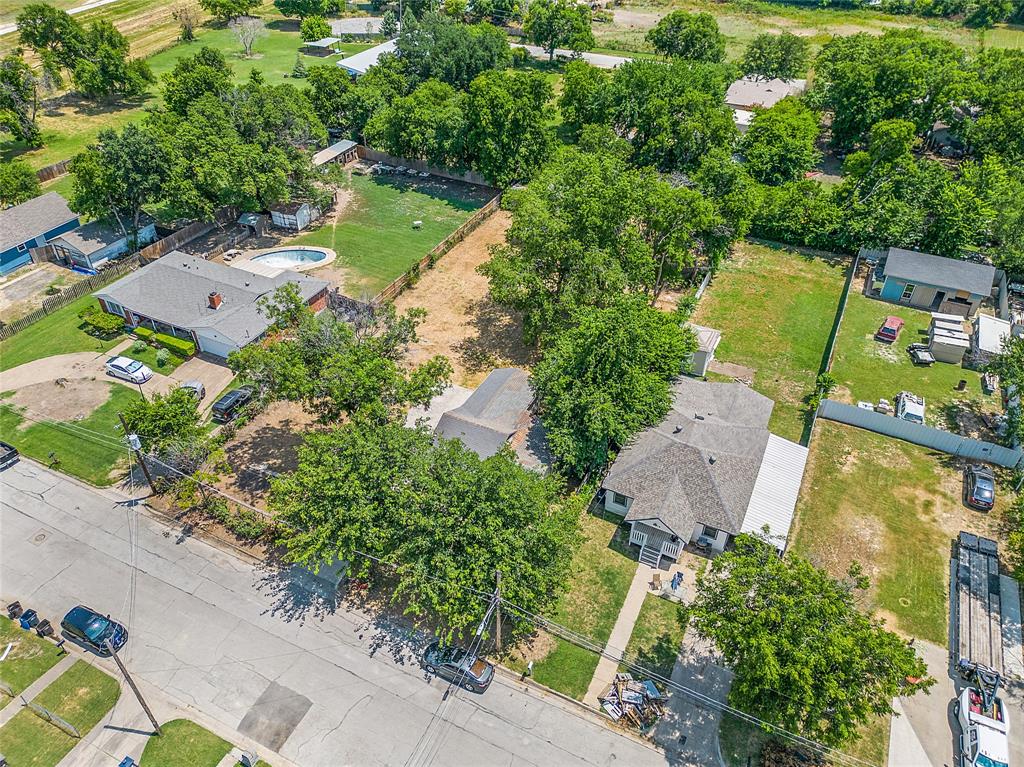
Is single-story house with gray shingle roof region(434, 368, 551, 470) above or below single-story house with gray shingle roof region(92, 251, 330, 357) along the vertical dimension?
below

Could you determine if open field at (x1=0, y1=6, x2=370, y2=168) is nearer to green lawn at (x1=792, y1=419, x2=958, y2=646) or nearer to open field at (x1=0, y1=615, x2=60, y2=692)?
open field at (x1=0, y1=615, x2=60, y2=692)

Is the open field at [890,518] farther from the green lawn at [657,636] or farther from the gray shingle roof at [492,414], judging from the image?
the gray shingle roof at [492,414]

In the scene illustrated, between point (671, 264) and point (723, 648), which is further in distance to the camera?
point (671, 264)

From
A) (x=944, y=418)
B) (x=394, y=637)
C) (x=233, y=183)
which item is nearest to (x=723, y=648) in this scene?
(x=394, y=637)

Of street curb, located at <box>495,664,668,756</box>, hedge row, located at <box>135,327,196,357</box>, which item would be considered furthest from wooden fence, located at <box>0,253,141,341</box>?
street curb, located at <box>495,664,668,756</box>

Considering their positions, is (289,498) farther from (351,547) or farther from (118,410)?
(118,410)

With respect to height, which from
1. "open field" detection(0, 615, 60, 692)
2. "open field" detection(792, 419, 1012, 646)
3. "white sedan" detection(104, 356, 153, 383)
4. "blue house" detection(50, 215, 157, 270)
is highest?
"blue house" detection(50, 215, 157, 270)
